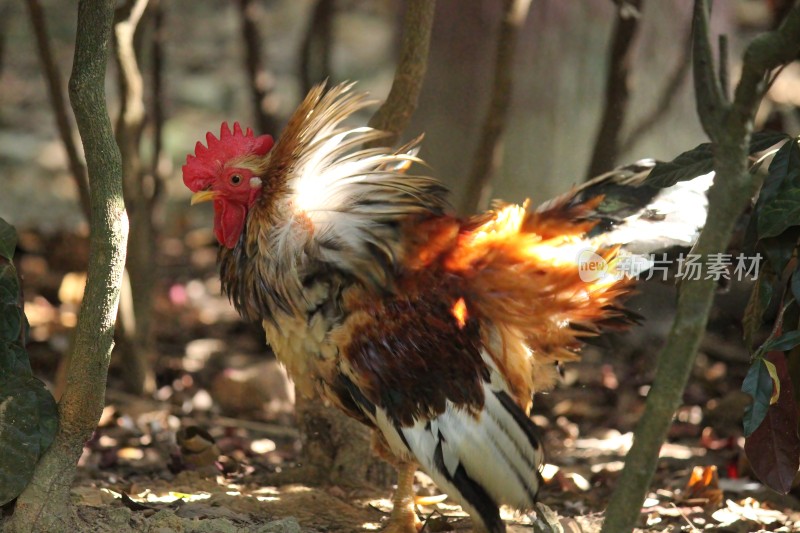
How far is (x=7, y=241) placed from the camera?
3.01 m

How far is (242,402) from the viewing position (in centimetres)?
540

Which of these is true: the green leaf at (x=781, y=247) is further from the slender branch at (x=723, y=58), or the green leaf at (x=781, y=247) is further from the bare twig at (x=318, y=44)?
the bare twig at (x=318, y=44)

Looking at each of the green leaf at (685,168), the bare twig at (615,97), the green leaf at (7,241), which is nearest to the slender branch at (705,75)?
the green leaf at (685,168)

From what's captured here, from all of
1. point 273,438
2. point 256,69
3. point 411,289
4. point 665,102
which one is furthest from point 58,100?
point 665,102

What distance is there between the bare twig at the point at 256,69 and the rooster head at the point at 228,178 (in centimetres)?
251

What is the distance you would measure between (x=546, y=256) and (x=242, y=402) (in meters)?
2.65

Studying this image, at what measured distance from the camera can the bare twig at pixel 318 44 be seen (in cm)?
631

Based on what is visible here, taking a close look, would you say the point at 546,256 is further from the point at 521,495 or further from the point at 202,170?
the point at 202,170

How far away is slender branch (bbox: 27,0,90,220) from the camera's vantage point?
491cm

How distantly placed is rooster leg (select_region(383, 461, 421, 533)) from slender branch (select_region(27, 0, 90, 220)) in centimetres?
241

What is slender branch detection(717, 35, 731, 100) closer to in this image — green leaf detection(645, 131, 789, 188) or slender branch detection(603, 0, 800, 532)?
slender branch detection(603, 0, 800, 532)

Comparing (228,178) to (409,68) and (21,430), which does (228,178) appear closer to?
(409,68)

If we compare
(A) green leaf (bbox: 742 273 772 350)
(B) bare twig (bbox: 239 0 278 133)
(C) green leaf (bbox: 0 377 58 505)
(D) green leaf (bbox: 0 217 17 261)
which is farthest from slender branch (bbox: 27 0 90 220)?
(A) green leaf (bbox: 742 273 772 350)

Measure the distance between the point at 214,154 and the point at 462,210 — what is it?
7.17 ft
